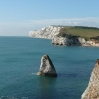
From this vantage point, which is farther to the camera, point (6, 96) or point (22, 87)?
point (22, 87)

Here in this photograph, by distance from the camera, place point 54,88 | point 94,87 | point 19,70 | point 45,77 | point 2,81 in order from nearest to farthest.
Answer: point 94,87
point 54,88
point 2,81
point 45,77
point 19,70

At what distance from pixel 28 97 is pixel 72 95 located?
29.8 feet

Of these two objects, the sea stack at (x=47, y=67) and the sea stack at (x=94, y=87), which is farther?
the sea stack at (x=47, y=67)

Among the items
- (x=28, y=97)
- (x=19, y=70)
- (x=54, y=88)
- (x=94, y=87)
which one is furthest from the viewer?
(x=19, y=70)

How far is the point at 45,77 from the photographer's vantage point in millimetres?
70438

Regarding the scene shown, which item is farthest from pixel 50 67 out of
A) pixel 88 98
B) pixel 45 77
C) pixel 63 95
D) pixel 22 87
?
pixel 88 98

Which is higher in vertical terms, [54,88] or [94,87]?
[94,87]

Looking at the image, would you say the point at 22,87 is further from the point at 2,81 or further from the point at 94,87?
the point at 94,87

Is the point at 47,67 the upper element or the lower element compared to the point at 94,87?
lower

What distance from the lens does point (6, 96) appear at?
5250 centimetres

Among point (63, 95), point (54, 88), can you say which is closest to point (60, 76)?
point (54, 88)

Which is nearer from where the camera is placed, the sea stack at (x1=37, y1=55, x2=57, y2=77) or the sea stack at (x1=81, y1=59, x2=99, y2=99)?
the sea stack at (x1=81, y1=59, x2=99, y2=99)

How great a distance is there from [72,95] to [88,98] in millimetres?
9181

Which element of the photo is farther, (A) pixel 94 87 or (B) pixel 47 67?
(B) pixel 47 67
